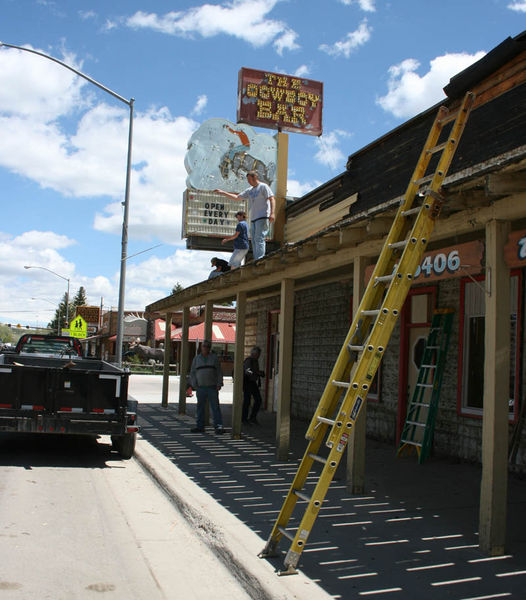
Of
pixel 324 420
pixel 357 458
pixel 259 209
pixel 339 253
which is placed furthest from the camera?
pixel 259 209

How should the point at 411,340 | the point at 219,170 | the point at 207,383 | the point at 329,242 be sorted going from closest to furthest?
the point at 329,242, the point at 411,340, the point at 207,383, the point at 219,170

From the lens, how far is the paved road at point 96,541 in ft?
14.6

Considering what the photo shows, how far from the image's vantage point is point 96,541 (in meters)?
5.51

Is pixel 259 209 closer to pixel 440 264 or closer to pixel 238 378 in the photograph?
pixel 238 378

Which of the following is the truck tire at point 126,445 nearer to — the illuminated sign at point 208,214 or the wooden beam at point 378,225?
the wooden beam at point 378,225

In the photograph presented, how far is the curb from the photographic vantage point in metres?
4.27

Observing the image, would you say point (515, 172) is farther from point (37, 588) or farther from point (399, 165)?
point (399, 165)

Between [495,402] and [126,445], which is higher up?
[495,402]

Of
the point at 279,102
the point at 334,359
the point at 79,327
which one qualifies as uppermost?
the point at 279,102

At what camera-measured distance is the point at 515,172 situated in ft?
15.5

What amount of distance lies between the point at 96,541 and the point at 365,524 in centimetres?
245

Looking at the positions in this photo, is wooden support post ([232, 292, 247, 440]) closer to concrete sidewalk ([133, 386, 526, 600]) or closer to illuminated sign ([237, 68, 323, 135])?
concrete sidewalk ([133, 386, 526, 600])

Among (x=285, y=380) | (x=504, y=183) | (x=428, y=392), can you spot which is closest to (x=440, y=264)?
(x=504, y=183)

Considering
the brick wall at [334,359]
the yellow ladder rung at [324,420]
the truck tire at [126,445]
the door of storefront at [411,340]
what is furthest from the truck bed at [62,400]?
the yellow ladder rung at [324,420]
